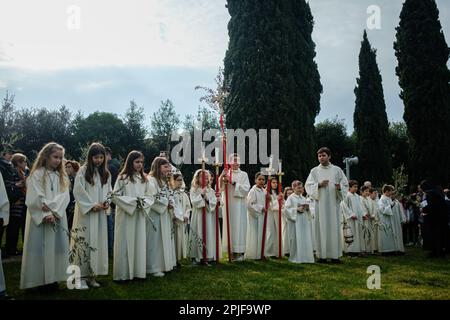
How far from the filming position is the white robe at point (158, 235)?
862 centimetres

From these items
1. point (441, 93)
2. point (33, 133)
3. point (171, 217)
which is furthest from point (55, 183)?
point (33, 133)

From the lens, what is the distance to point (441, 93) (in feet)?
102

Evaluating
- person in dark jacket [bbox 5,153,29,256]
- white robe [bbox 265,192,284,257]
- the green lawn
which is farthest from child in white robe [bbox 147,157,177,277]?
white robe [bbox 265,192,284,257]

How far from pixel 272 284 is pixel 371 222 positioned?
A: 8.72m

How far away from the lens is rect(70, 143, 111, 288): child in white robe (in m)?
7.41

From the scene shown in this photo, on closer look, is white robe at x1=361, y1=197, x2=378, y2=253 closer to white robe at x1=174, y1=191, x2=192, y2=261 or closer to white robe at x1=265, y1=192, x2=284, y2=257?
white robe at x1=265, y1=192, x2=284, y2=257

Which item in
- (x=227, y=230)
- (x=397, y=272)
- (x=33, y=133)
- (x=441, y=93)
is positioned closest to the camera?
(x=397, y=272)

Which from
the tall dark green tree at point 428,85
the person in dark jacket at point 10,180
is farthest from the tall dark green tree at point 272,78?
the person in dark jacket at point 10,180

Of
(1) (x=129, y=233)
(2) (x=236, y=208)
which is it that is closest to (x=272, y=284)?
(1) (x=129, y=233)

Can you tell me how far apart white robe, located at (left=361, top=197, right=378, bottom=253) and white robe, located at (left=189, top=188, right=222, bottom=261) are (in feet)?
20.8

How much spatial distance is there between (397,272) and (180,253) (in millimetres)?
5726

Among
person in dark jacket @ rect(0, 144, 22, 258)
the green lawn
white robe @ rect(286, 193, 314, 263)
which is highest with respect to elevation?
person in dark jacket @ rect(0, 144, 22, 258)

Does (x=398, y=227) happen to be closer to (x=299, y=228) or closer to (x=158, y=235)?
(x=299, y=228)

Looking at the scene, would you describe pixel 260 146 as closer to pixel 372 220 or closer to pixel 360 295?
pixel 372 220
